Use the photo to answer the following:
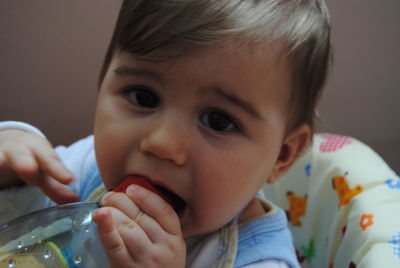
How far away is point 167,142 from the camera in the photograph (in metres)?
0.49

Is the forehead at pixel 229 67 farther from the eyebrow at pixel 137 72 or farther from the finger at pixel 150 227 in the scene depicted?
the finger at pixel 150 227

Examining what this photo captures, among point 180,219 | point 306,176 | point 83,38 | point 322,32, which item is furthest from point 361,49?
point 180,219

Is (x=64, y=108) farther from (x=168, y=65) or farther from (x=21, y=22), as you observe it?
(x=168, y=65)

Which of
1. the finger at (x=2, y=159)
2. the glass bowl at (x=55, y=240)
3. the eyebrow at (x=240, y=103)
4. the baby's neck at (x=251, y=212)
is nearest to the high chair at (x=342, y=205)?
the baby's neck at (x=251, y=212)

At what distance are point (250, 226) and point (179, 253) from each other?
0.23 m

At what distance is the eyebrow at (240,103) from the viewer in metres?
0.51

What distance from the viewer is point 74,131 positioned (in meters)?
1.09

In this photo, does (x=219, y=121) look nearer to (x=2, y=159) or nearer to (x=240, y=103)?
(x=240, y=103)

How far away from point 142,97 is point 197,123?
0.08 metres

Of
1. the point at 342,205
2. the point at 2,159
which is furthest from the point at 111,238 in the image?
the point at 342,205

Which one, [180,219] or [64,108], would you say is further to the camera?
[64,108]

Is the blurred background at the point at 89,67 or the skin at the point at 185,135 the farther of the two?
the blurred background at the point at 89,67

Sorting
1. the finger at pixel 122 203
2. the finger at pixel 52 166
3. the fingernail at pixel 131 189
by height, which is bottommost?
the finger at pixel 52 166

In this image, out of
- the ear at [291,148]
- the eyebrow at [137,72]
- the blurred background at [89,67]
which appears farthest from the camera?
the blurred background at [89,67]
